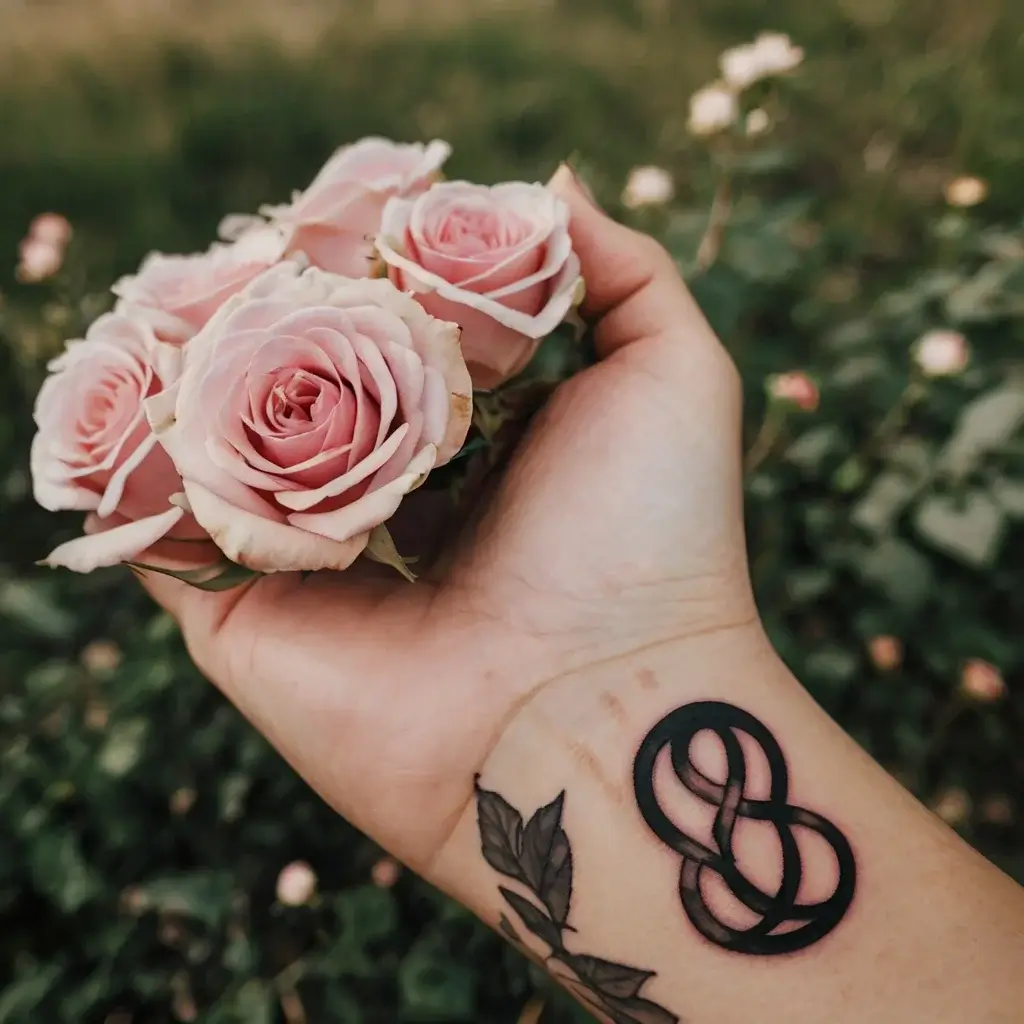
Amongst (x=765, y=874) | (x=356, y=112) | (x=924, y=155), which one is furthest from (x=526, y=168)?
(x=765, y=874)

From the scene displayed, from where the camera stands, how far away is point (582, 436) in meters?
1.11

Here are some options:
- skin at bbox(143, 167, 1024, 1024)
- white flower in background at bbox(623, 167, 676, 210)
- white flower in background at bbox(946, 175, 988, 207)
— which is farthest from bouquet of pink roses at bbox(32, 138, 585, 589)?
white flower in background at bbox(946, 175, 988, 207)

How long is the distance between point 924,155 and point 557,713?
263 centimetres

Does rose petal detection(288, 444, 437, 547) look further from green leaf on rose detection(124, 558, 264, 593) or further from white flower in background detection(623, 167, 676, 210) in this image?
white flower in background detection(623, 167, 676, 210)

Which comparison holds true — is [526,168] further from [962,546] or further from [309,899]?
[309,899]

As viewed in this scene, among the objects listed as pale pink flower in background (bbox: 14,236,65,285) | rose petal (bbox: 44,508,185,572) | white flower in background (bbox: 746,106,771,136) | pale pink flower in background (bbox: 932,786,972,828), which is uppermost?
white flower in background (bbox: 746,106,771,136)

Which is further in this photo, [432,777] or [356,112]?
[356,112]

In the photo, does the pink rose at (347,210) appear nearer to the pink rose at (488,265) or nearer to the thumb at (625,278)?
the pink rose at (488,265)

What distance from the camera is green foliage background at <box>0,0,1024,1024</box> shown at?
1548 millimetres

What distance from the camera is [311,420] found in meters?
0.87

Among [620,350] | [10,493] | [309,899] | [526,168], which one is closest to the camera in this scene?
[620,350]

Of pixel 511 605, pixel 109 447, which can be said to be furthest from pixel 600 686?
A: pixel 109 447

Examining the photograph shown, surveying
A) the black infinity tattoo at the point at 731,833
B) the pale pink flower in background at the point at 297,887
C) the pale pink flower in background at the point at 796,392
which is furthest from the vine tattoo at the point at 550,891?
the pale pink flower in background at the point at 796,392

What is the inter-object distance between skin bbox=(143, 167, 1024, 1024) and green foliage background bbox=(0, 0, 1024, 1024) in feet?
1.85
